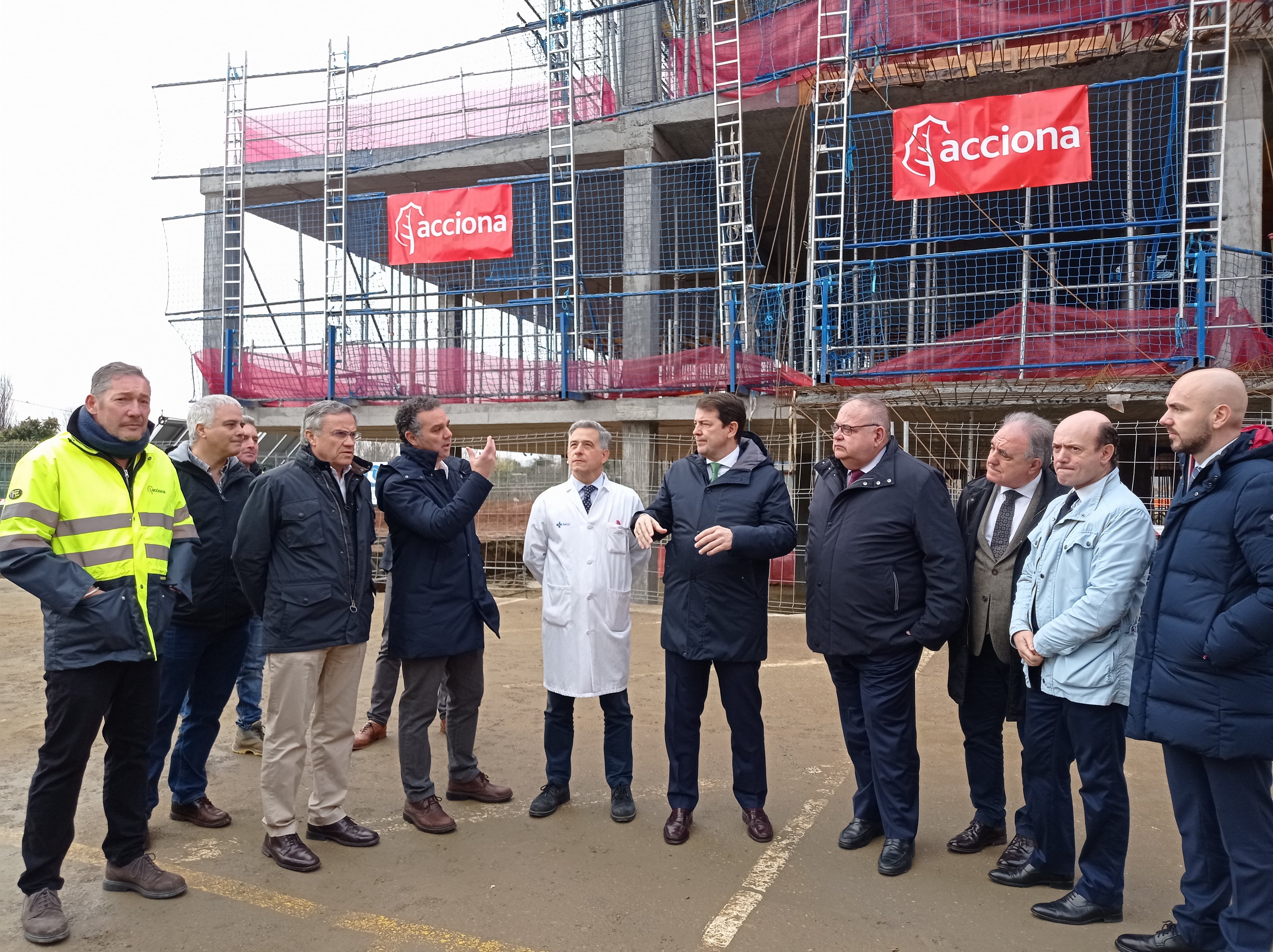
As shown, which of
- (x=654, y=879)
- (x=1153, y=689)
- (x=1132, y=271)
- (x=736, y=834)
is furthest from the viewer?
(x=1132, y=271)

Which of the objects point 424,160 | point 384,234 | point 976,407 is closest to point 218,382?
point 384,234

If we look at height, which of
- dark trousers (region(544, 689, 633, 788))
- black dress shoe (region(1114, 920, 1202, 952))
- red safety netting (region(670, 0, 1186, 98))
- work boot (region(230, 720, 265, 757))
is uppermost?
red safety netting (region(670, 0, 1186, 98))

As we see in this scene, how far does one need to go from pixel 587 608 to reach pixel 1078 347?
816 cm

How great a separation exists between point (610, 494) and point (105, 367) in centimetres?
232

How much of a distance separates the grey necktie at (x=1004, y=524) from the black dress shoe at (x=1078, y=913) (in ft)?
4.54

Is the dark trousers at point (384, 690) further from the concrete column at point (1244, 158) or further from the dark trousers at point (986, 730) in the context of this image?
the concrete column at point (1244, 158)

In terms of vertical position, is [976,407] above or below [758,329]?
below

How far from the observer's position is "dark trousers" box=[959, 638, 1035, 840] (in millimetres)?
3979

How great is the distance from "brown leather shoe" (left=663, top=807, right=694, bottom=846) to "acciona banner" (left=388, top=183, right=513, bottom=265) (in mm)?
10486

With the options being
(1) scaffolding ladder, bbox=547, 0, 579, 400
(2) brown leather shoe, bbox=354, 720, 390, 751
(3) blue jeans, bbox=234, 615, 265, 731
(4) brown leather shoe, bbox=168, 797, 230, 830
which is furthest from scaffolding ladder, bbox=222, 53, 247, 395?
(4) brown leather shoe, bbox=168, 797, 230, 830

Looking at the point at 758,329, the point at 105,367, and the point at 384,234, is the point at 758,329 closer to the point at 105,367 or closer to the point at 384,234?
the point at 384,234

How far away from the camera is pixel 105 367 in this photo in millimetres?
3418

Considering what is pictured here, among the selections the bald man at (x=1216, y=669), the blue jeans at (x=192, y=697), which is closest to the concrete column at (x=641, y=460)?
the blue jeans at (x=192, y=697)

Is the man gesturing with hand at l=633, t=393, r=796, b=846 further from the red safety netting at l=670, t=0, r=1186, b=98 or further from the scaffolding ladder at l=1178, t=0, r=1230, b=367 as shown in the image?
the red safety netting at l=670, t=0, r=1186, b=98
